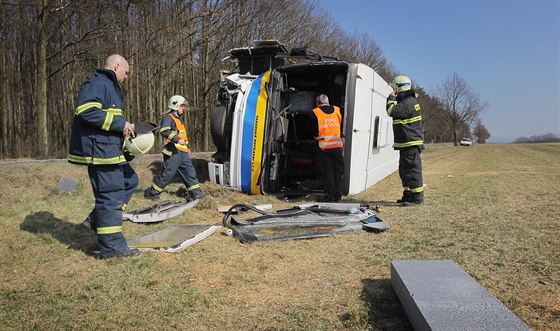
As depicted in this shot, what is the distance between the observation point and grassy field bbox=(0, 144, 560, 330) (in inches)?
100

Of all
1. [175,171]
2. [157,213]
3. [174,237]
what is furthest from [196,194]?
[174,237]

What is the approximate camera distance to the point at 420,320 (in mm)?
2133

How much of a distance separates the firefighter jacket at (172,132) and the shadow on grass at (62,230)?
2.02 meters

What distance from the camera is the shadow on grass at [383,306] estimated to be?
2.42 metres

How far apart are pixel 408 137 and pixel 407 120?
0.91 ft

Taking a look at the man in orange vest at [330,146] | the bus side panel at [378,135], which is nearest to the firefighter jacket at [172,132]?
the man in orange vest at [330,146]

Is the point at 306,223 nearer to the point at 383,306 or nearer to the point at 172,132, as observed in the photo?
the point at 383,306

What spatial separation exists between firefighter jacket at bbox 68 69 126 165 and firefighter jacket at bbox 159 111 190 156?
8.90 feet

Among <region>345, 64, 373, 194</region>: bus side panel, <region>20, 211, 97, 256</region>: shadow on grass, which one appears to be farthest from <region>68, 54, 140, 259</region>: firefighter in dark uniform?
<region>345, 64, 373, 194</region>: bus side panel

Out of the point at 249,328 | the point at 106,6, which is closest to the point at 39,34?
the point at 106,6

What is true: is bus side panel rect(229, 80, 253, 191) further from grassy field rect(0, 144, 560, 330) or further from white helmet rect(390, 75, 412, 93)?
white helmet rect(390, 75, 412, 93)

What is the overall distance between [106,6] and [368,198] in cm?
1275

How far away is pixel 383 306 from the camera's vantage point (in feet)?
8.73

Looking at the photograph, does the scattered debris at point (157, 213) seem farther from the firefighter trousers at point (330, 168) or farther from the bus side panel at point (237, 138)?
the firefighter trousers at point (330, 168)
